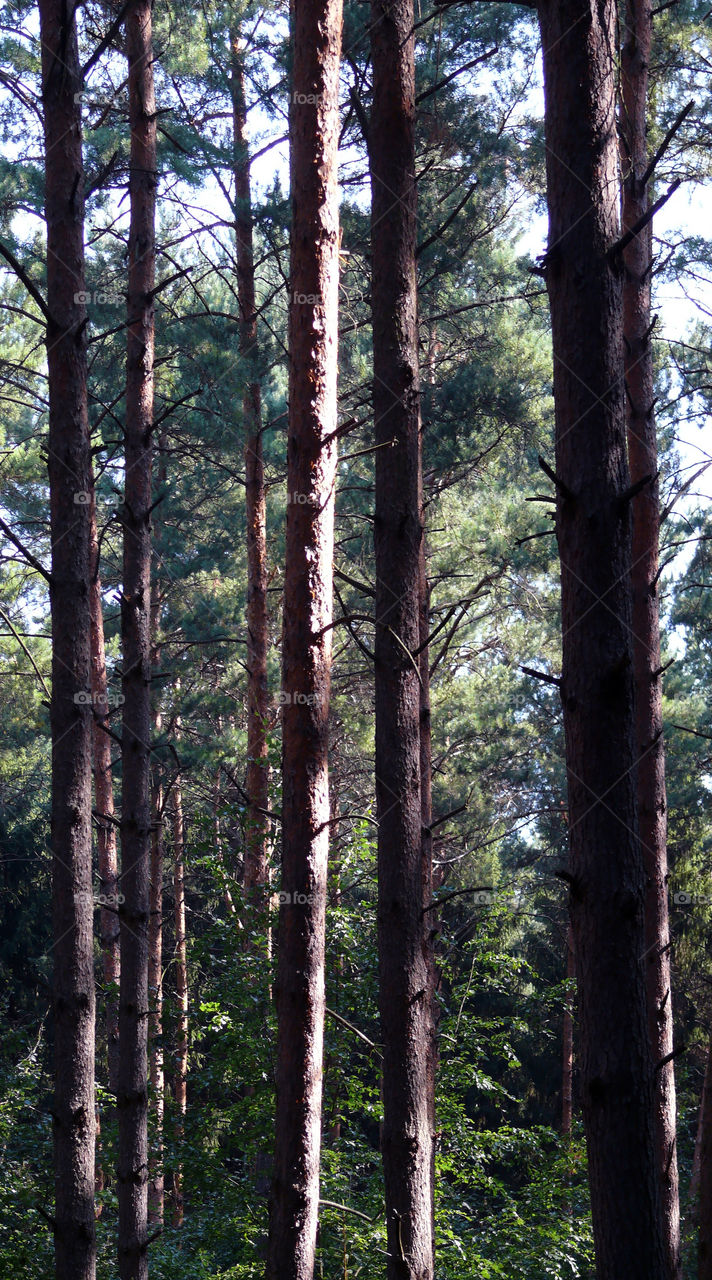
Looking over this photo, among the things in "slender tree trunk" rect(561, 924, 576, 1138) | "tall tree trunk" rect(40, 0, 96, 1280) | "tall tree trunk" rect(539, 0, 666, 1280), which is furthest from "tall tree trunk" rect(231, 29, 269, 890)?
"tall tree trunk" rect(539, 0, 666, 1280)

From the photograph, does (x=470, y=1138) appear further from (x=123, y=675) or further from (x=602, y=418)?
(x=602, y=418)

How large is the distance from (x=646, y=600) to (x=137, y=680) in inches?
134

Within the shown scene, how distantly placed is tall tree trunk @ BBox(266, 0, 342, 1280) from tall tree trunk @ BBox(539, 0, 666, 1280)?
162 centimetres

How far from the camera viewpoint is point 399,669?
5430mm

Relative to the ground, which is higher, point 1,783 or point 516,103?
point 516,103

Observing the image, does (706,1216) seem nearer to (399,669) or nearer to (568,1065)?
(399,669)

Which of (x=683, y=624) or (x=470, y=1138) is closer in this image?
(x=470, y=1138)

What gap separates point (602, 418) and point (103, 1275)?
811 cm

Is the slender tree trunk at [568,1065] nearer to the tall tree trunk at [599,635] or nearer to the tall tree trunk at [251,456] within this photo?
the tall tree trunk at [251,456]

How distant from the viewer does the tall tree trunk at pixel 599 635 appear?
3033 mm

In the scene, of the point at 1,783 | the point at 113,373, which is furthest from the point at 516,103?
the point at 1,783

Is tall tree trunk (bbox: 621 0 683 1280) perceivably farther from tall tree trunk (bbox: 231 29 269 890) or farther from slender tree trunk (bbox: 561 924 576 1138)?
slender tree trunk (bbox: 561 924 576 1138)

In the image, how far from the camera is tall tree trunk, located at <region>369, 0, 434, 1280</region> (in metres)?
5.18

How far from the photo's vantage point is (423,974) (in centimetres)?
527
